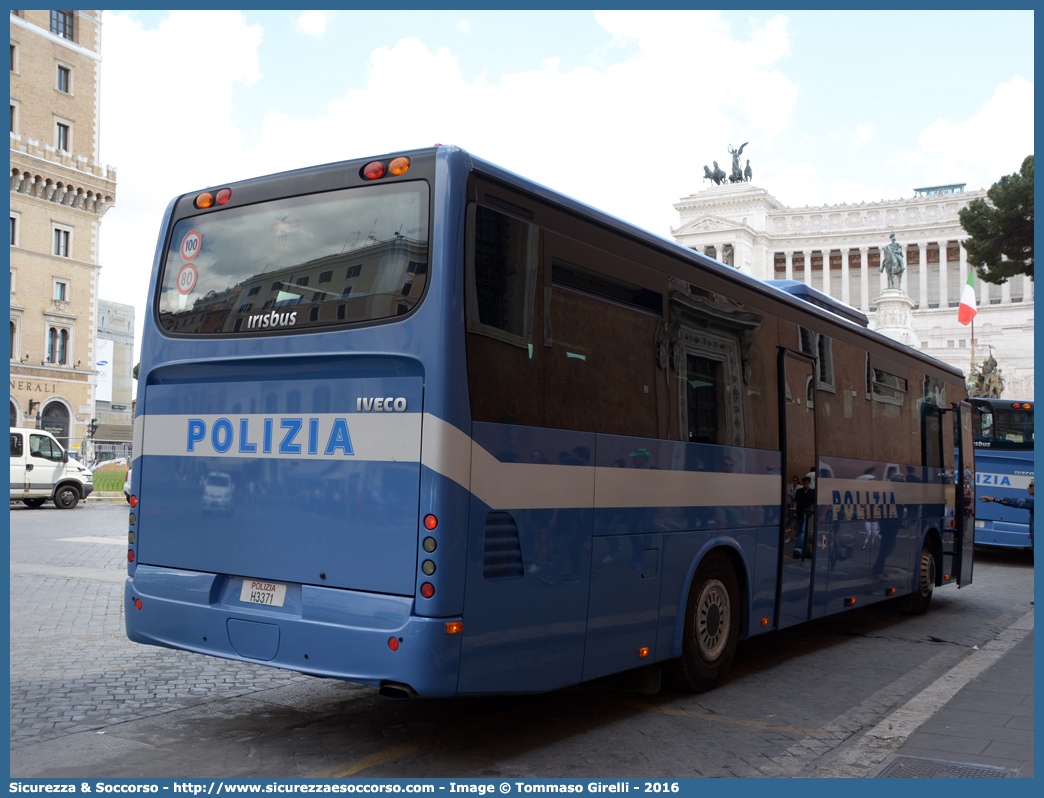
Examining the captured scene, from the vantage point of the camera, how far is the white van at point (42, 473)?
77.6ft

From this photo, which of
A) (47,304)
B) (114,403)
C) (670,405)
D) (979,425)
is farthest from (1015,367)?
(114,403)

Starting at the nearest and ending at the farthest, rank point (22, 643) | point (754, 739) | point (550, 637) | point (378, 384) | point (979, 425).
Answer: point (378, 384), point (550, 637), point (754, 739), point (22, 643), point (979, 425)

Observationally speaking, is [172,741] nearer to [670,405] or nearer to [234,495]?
[234,495]

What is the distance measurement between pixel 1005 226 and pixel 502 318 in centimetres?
2226

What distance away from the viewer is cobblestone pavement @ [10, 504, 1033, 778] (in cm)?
488

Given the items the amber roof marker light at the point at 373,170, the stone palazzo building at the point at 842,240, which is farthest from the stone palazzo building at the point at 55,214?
the amber roof marker light at the point at 373,170

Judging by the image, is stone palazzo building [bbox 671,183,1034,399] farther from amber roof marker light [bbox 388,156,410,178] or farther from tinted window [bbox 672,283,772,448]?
amber roof marker light [bbox 388,156,410,178]

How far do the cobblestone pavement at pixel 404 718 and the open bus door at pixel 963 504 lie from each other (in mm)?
2969

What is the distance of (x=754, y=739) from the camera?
18.1ft

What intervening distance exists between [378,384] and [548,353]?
0.94 m

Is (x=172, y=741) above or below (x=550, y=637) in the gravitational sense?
below

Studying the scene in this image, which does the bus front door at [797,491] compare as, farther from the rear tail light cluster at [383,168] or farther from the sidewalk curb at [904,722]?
the rear tail light cluster at [383,168]

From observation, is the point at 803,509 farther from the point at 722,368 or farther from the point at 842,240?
the point at 842,240

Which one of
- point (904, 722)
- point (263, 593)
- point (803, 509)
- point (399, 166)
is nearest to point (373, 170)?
point (399, 166)
